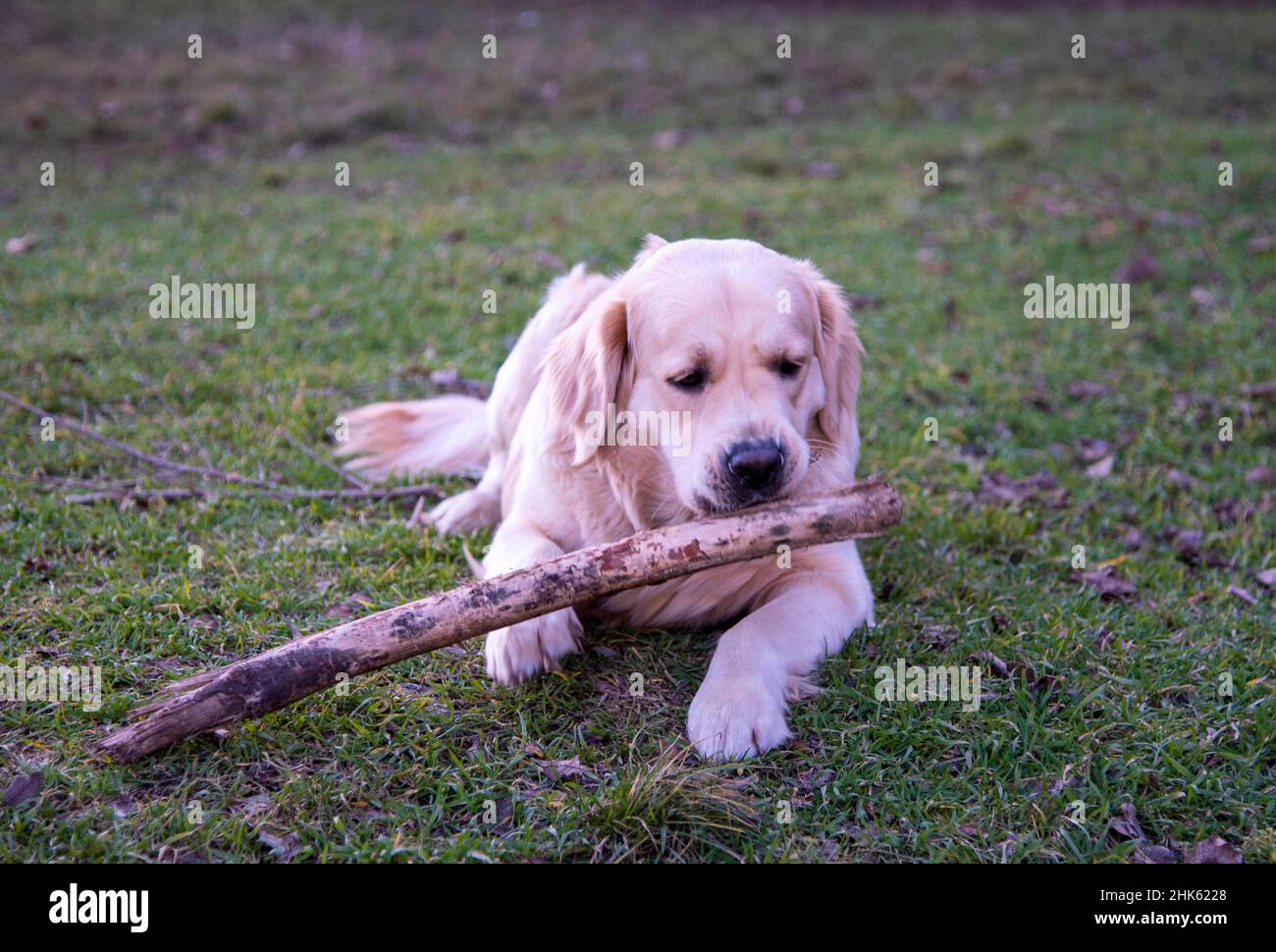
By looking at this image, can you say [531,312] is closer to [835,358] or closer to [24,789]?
[835,358]

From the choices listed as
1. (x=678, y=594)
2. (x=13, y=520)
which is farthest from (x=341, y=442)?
(x=678, y=594)

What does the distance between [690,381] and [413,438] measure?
77.5 inches

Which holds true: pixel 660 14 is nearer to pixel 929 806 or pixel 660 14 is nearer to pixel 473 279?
pixel 473 279

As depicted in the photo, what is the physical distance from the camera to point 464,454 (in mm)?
4828

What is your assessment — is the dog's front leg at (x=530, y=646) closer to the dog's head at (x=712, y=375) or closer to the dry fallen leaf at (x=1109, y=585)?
the dog's head at (x=712, y=375)

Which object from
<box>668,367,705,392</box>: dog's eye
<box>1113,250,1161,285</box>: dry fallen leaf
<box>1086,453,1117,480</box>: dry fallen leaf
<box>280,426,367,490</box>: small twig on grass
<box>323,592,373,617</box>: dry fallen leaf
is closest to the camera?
<box>668,367,705,392</box>: dog's eye

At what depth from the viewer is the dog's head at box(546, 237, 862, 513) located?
312 centimetres

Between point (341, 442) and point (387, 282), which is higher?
point (387, 282)

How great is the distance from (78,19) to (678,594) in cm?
1328

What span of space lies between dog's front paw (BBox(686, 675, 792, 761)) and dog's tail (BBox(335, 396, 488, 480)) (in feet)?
7.18

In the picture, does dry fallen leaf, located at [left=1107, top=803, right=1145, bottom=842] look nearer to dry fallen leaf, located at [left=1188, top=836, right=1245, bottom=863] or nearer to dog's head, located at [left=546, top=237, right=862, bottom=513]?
dry fallen leaf, located at [left=1188, top=836, right=1245, bottom=863]

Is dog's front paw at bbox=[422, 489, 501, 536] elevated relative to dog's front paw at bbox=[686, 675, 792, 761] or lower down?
elevated

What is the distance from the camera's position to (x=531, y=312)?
21.2 feet

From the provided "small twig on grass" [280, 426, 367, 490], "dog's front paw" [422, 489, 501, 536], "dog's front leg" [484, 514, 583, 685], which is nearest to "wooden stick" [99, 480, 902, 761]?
"dog's front leg" [484, 514, 583, 685]
